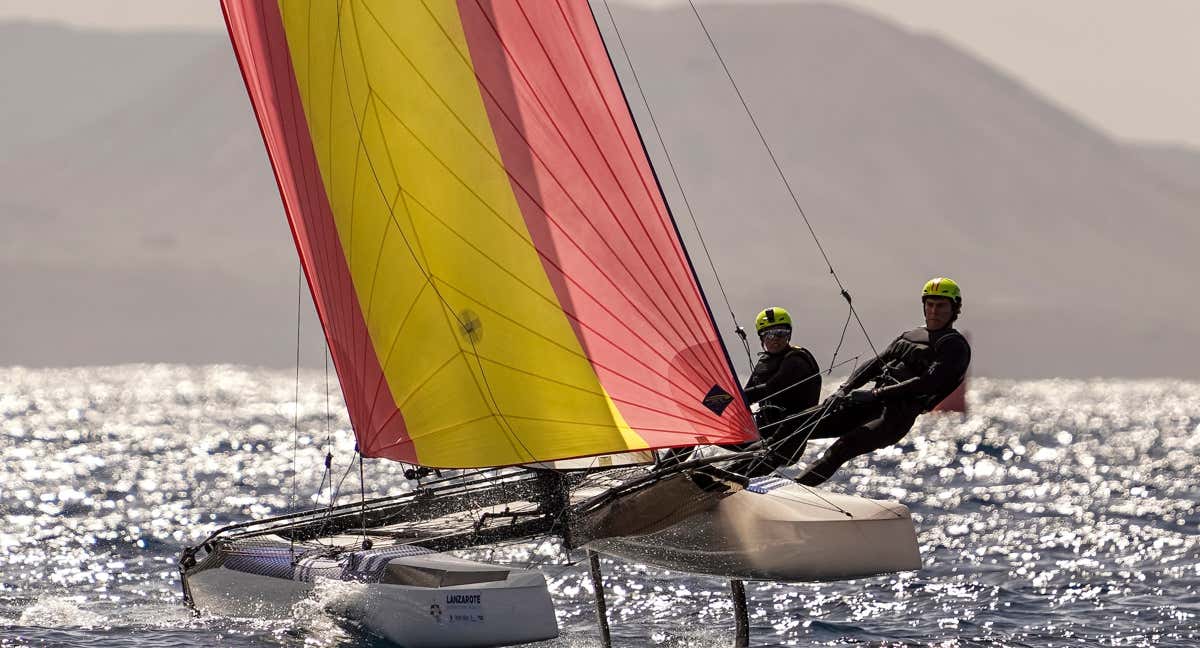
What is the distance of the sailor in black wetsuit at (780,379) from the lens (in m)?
13.7

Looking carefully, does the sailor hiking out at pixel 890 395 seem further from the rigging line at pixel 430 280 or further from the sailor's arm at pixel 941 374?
the rigging line at pixel 430 280

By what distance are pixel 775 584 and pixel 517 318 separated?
6.66 m

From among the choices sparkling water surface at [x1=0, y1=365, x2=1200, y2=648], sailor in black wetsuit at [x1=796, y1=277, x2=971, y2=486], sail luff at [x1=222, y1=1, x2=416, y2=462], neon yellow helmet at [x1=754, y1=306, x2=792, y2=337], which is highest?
sail luff at [x1=222, y1=1, x2=416, y2=462]

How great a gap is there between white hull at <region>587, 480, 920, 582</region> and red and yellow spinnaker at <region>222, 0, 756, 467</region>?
638 millimetres

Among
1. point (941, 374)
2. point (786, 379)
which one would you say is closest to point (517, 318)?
point (786, 379)

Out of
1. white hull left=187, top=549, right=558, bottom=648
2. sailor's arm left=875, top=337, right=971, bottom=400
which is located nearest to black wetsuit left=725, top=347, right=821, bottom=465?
sailor's arm left=875, top=337, right=971, bottom=400

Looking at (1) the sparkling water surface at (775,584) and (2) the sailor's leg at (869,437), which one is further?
(1) the sparkling water surface at (775,584)

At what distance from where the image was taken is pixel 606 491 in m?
13.0

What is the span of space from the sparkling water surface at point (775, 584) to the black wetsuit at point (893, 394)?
2.14m

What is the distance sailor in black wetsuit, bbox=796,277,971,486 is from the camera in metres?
12.4

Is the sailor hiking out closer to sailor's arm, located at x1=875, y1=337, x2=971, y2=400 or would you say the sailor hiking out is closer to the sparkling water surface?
sailor's arm, located at x1=875, y1=337, x2=971, y2=400

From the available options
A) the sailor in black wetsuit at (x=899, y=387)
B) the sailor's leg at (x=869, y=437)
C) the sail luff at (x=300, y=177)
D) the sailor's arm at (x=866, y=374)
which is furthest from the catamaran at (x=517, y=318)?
the sailor's arm at (x=866, y=374)

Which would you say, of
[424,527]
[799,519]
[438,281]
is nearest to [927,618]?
[799,519]

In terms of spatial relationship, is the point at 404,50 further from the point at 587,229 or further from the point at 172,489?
the point at 172,489
